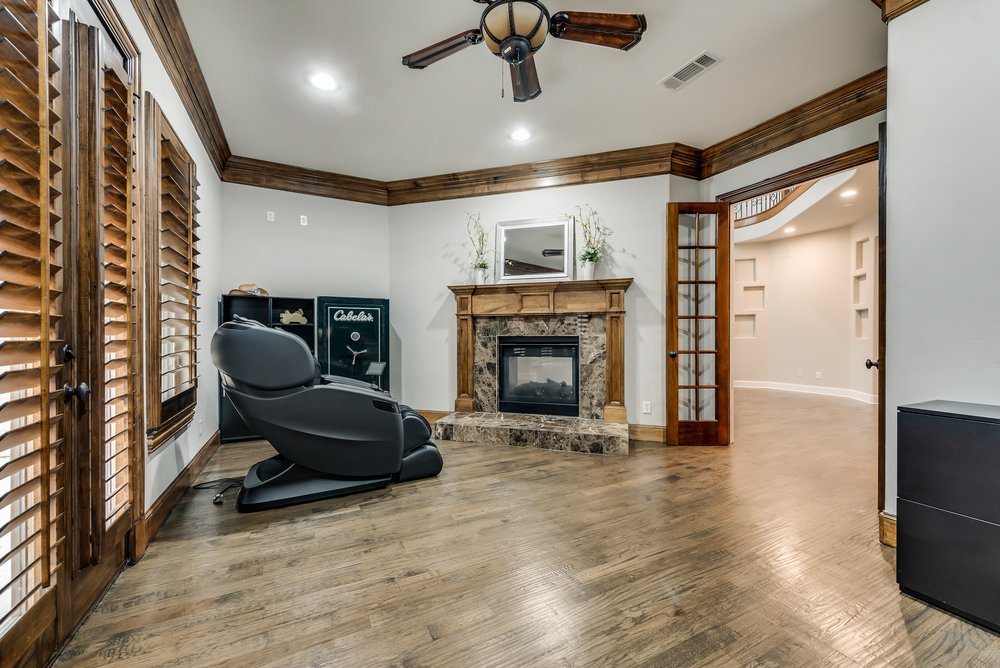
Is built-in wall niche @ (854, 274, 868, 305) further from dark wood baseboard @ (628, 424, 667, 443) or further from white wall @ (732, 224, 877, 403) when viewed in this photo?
dark wood baseboard @ (628, 424, 667, 443)

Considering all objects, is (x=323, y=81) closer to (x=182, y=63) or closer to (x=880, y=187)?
(x=182, y=63)

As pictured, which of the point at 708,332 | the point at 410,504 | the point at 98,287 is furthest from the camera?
the point at 708,332

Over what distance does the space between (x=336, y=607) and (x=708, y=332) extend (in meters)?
3.65

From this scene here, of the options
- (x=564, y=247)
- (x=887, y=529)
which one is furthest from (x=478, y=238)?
(x=887, y=529)

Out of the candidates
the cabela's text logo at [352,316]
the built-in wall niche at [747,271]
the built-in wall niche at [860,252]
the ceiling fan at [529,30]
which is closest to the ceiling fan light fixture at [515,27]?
the ceiling fan at [529,30]

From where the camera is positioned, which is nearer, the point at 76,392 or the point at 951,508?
the point at 76,392

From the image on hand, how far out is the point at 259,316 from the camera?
387cm

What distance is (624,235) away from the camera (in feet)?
13.1

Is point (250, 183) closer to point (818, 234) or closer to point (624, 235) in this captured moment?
point (624, 235)

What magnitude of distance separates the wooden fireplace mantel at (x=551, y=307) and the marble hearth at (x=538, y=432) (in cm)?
28

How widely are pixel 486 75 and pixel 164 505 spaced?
316 centimetres

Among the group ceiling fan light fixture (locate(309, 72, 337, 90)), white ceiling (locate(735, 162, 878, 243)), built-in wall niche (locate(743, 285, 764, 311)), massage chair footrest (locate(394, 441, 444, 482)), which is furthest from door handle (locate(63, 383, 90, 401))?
built-in wall niche (locate(743, 285, 764, 311))

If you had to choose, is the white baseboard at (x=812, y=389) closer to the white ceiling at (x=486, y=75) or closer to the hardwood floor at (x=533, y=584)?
the hardwood floor at (x=533, y=584)

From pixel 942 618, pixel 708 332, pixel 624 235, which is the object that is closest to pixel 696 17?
pixel 624 235
